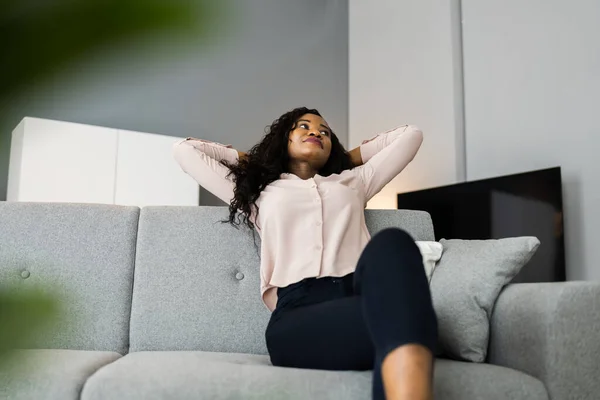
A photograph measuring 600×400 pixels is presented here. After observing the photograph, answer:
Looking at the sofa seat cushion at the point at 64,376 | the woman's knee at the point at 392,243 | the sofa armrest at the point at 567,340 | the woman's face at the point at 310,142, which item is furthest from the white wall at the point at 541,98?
the sofa seat cushion at the point at 64,376

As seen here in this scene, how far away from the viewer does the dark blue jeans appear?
1.07 metres

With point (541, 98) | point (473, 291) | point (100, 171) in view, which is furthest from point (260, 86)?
point (473, 291)

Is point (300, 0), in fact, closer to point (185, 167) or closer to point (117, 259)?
point (185, 167)

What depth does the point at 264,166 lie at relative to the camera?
1.96 m

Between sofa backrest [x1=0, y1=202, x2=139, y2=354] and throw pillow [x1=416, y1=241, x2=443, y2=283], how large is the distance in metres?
0.86

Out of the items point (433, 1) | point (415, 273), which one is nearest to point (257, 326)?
point (415, 273)

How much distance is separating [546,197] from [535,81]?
2.25ft

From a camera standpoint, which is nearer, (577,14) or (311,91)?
(577,14)

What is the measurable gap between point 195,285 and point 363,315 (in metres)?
0.74

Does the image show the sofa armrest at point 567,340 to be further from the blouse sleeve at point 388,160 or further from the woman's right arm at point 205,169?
the woman's right arm at point 205,169

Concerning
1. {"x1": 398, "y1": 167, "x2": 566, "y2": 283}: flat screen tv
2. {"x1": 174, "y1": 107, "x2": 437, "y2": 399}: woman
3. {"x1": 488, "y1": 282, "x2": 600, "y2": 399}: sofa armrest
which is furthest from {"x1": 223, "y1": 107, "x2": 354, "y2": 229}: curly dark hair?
{"x1": 398, "y1": 167, "x2": 566, "y2": 283}: flat screen tv

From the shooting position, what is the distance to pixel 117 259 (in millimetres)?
1802

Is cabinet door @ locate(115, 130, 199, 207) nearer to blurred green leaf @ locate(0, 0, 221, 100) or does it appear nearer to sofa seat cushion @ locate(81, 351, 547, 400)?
sofa seat cushion @ locate(81, 351, 547, 400)

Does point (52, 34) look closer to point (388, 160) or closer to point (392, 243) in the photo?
point (392, 243)
